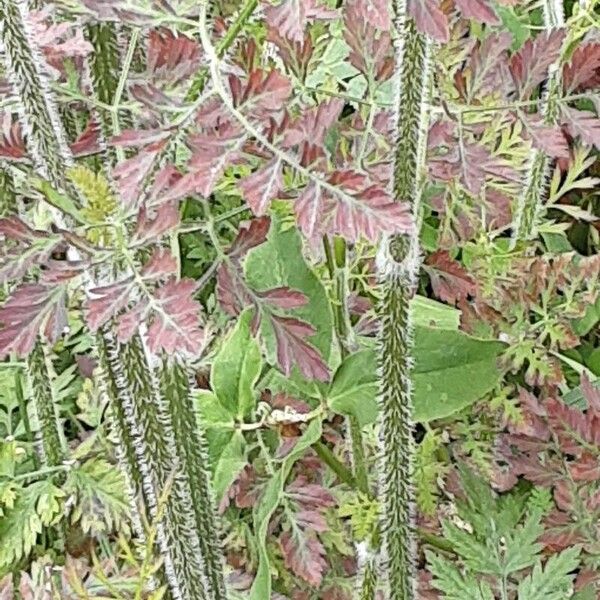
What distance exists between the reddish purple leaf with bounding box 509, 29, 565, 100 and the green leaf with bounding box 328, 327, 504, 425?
0.28 m

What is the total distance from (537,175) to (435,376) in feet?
1.58


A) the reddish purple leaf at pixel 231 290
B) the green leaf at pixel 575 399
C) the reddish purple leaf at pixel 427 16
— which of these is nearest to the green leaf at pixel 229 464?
the reddish purple leaf at pixel 231 290

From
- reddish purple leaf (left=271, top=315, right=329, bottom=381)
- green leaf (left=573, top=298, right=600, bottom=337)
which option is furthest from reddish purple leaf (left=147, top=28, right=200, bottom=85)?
green leaf (left=573, top=298, right=600, bottom=337)

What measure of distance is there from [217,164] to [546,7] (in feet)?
2.29

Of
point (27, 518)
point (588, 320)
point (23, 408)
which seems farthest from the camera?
point (588, 320)

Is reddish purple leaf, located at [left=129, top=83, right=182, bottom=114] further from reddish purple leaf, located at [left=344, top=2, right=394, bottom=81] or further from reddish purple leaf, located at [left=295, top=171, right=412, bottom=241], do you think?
reddish purple leaf, located at [left=344, top=2, right=394, bottom=81]

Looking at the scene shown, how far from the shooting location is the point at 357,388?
1.01 meters

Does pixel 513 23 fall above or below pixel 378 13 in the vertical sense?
below

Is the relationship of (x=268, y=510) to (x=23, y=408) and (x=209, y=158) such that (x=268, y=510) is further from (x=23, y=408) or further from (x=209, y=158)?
(x=23, y=408)

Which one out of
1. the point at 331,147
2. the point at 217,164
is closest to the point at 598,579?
the point at 331,147

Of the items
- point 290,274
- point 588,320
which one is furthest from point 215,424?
point 588,320

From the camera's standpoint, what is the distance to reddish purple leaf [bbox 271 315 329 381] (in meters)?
0.92

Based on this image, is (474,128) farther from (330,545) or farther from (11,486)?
(11,486)

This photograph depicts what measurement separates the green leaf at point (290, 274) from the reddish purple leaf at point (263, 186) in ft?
0.76
